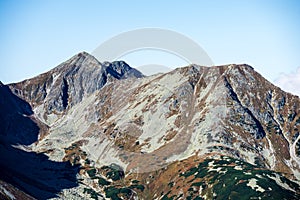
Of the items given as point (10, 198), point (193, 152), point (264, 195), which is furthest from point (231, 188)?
point (10, 198)

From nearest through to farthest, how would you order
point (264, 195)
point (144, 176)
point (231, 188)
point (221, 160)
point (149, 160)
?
1. point (264, 195)
2. point (231, 188)
3. point (221, 160)
4. point (144, 176)
5. point (149, 160)

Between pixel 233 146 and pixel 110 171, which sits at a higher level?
pixel 233 146

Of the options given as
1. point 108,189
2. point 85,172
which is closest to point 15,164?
point 85,172

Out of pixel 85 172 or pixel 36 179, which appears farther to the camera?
pixel 85 172

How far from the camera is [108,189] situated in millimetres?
171750

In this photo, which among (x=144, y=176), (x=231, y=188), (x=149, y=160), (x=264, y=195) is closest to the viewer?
(x=264, y=195)

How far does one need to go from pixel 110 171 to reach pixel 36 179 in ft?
124

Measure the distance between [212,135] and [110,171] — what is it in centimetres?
5495

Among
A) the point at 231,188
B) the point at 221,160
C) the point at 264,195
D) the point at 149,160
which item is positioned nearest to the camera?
the point at 264,195

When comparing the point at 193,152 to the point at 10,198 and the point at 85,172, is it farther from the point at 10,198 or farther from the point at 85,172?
the point at 10,198

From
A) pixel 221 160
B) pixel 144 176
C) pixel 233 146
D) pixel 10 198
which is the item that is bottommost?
pixel 10 198

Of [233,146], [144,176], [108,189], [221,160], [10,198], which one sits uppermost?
[233,146]

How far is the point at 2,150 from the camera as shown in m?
192

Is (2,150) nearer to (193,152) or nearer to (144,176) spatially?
(144,176)
